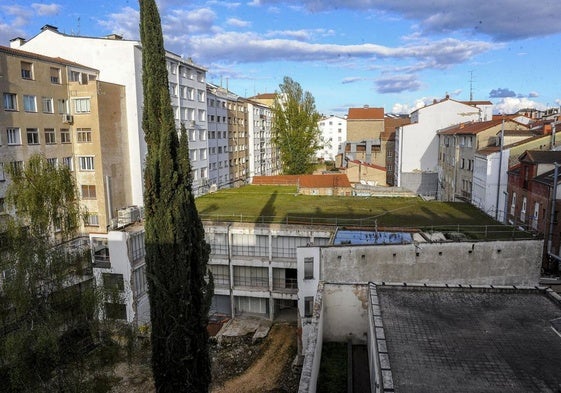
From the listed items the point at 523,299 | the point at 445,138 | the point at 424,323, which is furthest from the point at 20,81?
the point at 445,138

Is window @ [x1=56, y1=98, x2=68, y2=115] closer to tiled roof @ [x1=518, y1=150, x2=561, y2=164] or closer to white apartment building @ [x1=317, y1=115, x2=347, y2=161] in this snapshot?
tiled roof @ [x1=518, y1=150, x2=561, y2=164]

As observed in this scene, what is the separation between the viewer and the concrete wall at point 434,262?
67.4ft

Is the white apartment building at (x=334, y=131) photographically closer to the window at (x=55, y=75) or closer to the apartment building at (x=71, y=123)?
the apartment building at (x=71, y=123)

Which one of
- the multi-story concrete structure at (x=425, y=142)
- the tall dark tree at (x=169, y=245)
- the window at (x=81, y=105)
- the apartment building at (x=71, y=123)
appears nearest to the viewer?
the tall dark tree at (x=169, y=245)

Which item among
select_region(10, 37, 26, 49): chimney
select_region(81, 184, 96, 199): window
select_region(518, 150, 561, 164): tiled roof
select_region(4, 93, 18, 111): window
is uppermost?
select_region(10, 37, 26, 49): chimney

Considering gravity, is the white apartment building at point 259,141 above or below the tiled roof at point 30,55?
below

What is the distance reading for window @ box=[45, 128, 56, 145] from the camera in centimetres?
3300

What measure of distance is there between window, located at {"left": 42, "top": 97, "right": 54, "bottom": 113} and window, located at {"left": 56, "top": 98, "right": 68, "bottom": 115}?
63cm

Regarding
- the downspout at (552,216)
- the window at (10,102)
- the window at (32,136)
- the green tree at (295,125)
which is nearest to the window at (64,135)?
the window at (32,136)

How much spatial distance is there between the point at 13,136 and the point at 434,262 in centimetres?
2900

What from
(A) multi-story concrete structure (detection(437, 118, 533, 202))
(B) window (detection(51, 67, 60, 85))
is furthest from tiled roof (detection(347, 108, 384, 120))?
(B) window (detection(51, 67, 60, 85))

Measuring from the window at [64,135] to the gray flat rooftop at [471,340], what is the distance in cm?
2977

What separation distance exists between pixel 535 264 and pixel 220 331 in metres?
18.6

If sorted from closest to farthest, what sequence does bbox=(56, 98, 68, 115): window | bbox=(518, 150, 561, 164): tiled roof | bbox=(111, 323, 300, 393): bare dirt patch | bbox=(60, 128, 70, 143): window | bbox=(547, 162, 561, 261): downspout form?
bbox=(111, 323, 300, 393): bare dirt patch < bbox=(547, 162, 561, 261): downspout < bbox=(518, 150, 561, 164): tiled roof < bbox=(56, 98, 68, 115): window < bbox=(60, 128, 70, 143): window
